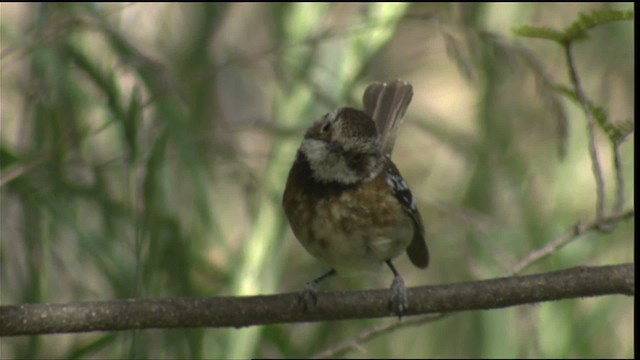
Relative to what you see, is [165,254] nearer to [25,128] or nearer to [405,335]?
[25,128]

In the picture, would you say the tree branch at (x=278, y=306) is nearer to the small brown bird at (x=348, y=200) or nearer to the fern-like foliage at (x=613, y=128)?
the fern-like foliage at (x=613, y=128)

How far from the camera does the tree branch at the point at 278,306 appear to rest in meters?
2.61

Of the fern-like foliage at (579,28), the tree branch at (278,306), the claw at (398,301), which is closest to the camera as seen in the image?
the fern-like foliage at (579,28)

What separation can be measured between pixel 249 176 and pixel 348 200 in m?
0.61

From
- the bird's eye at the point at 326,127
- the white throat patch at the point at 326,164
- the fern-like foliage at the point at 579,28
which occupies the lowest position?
the white throat patch at the point at 326,164

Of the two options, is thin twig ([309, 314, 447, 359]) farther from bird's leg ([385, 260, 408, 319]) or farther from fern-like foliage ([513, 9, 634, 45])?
fern-like foliage ([513, 9, 634, 45])

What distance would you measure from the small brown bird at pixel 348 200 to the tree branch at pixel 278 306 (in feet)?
1.58

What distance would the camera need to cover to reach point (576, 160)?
448 centimetres

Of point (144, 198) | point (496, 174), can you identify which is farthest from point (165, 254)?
point (496, 174)

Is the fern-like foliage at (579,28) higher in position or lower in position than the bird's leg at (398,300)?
higher

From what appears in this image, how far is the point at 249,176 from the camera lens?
3863 mm

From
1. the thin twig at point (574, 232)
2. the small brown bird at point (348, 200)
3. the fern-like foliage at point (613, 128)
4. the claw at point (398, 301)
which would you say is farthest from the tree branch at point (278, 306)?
the small brown bird at point (348, 200)

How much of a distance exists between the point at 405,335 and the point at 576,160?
39.3 inches

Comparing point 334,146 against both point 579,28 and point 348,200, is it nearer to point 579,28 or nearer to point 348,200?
point 348,200
